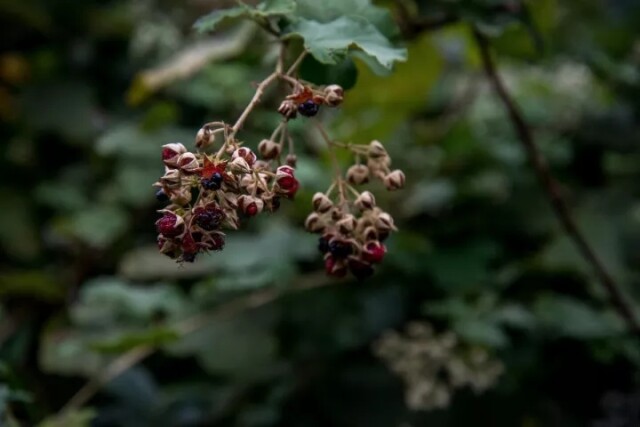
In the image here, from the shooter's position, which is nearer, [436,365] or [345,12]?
[345,12]

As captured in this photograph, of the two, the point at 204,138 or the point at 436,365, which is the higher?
the point at 204,138

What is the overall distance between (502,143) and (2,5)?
46.0 inches

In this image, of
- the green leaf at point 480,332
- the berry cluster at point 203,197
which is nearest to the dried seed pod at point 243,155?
the berry cluster at point 203,197

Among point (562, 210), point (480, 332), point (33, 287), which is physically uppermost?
point (562, 210)

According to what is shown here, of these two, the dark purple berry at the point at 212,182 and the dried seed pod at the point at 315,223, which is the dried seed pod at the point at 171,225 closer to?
the dark purple berry at the point at 212,182

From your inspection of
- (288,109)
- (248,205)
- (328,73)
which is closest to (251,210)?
(248,205)

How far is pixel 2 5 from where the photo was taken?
1908 millimetres

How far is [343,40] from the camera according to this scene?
2.45ft

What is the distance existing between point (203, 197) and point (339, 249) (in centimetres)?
16

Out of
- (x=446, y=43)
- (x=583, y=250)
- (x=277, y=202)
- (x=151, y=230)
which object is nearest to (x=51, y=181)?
(x=151, y=230)

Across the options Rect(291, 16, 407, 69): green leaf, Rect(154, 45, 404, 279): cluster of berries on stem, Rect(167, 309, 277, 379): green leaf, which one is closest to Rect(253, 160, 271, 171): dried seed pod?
Rect(154, 45, 404, 279): cluster of berries on stem

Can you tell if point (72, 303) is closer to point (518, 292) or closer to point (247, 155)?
point (518, 292)

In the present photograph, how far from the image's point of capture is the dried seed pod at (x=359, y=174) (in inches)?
31.7

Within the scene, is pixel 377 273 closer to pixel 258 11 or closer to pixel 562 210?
pixel 562 210
